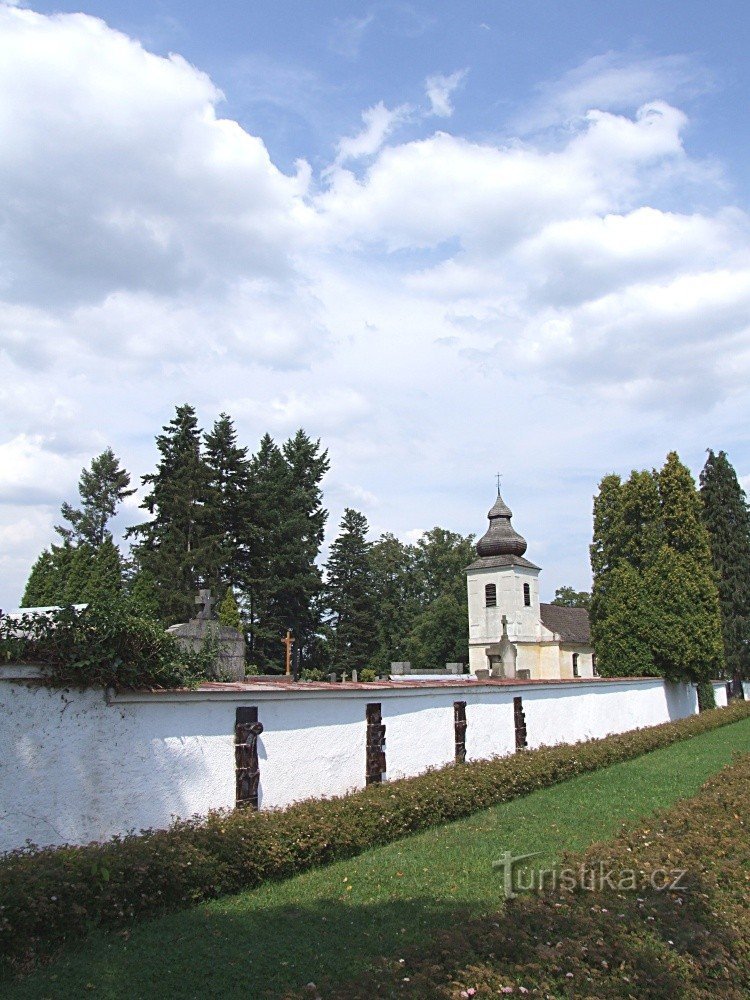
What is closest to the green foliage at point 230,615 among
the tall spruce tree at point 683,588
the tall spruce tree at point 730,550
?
the tall spruce tree at point 683,588

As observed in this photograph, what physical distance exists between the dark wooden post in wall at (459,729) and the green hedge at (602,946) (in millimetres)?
7031

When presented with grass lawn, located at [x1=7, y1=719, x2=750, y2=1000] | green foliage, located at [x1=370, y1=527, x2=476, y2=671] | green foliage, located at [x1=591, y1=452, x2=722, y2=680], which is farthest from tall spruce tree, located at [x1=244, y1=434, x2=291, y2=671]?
grass lawn, located at [x1=7, y1=719, x2=750, y2=1000]

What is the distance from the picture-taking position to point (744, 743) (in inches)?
852

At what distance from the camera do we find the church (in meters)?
53.3

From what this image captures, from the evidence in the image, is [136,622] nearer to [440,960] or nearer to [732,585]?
[440,960]

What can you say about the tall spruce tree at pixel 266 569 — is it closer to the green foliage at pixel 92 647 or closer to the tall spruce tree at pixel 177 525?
the tall spruce tree at pixel 177 525

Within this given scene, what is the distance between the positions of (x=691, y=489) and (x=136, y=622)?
90.7ft

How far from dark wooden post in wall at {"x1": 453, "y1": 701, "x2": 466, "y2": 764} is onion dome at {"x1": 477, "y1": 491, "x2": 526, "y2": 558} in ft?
135

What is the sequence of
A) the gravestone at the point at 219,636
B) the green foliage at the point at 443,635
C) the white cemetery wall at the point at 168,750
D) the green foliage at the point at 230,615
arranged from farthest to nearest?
the green foliage at the point at 443,635 → the green foliage at the point at 230,615 → the gravestone at the point at 219,636 → the white cemetery wall at the point at 168,750

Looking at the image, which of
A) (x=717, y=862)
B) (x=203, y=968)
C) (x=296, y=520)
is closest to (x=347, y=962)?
(x=203, y=968)

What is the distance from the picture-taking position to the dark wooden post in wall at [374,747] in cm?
1188

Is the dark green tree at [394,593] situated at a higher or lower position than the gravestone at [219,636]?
higher

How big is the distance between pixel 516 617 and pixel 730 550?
49.5 ft

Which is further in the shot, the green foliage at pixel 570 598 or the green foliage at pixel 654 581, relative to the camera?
the green foliage at pixel 570 598
